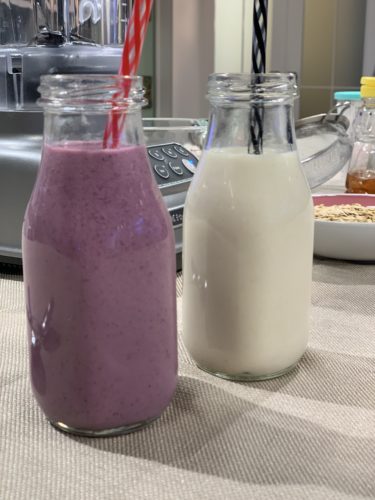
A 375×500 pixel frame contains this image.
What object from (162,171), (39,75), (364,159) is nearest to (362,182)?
(364,159)

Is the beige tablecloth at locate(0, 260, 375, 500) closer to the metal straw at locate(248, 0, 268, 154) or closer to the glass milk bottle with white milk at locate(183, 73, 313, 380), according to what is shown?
the glass milk bottle with white milk at locate(183, 73, 313, 380)

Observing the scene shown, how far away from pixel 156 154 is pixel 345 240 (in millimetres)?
251

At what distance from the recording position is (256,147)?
0.46 m

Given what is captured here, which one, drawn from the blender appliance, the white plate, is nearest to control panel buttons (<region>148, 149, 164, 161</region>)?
the blender appliance

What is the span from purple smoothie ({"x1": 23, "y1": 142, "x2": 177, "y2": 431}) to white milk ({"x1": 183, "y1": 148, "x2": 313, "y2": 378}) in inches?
2.5

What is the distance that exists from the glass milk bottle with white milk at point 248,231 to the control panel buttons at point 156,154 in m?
0.32

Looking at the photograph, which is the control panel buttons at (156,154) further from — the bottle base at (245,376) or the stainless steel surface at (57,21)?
the bottle base at (245,376)

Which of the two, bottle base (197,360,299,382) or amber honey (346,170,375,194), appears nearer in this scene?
bottle base (197,360,299,382)

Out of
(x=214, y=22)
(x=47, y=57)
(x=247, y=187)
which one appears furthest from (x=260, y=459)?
(x=214, y=22)

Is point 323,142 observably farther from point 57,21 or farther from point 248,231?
point 248,231

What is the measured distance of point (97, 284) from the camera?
374 mm

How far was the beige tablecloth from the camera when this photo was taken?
0.36 metres

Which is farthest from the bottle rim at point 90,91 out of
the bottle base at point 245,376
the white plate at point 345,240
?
the white plate at point 345,240

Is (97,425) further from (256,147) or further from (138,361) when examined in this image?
(256,147)
